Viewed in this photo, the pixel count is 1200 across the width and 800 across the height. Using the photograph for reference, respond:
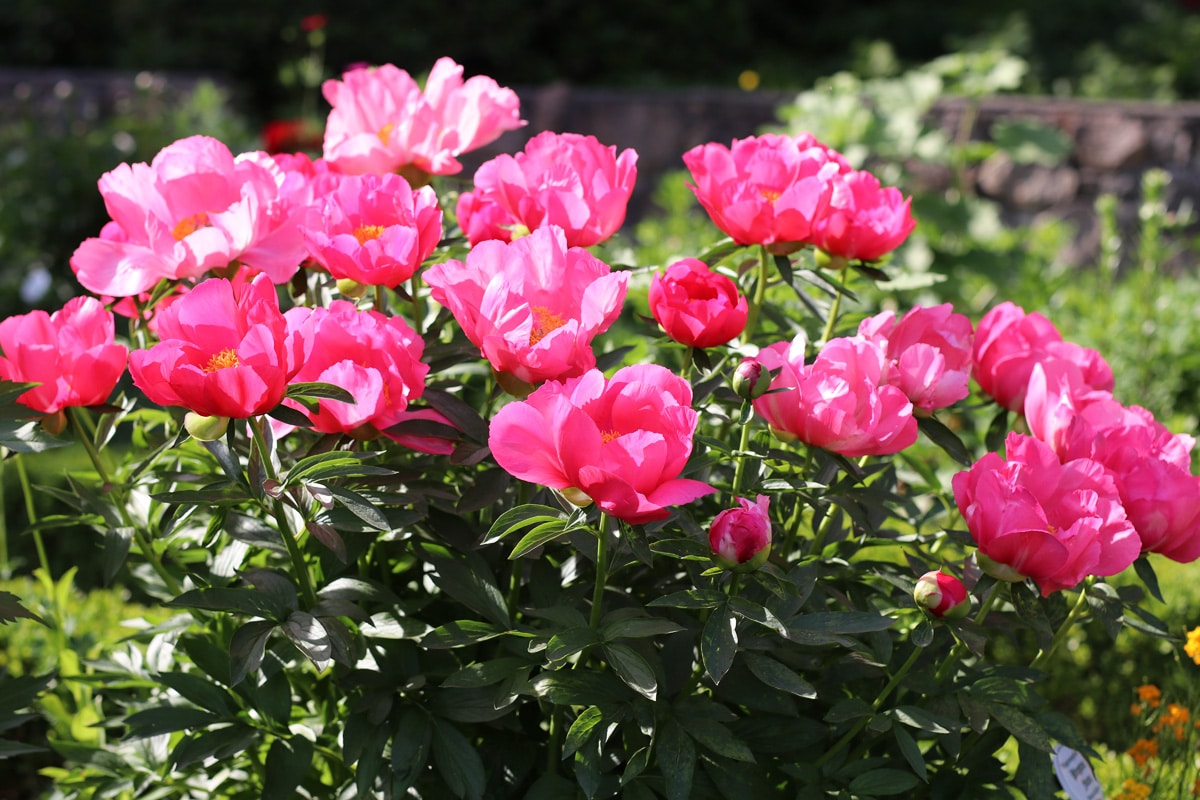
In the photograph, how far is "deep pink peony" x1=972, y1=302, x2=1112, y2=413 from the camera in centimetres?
136

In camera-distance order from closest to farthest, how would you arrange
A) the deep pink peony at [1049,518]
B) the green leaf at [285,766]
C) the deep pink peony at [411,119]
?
1. the deep pink peony at [1049,518]
2. the green leaf at [285,766]
3. the deep pink peony at [411,119]

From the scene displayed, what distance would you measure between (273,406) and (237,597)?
243mm

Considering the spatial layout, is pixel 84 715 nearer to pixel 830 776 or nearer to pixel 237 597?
pixel 237 597

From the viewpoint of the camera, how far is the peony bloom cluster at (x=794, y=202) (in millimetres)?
1288

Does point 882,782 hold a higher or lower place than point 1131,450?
lower

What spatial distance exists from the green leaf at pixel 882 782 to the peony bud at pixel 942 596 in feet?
0.63

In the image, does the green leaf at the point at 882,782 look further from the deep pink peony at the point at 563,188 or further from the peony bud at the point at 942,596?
the deep pink peony at the point at 563,188

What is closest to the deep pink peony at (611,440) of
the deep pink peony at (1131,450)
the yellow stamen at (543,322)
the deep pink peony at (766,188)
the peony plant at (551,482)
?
the peony plant at (551,482)

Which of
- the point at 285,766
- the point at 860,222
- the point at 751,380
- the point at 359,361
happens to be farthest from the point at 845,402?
the point at 285,766

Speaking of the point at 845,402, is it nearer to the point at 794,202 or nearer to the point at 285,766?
the point at 794,202

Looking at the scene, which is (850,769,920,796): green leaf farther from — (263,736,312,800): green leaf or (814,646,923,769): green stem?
(263,736,312,800): green leaf

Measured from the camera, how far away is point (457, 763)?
47.7 inches

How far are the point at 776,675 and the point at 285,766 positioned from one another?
0.55m

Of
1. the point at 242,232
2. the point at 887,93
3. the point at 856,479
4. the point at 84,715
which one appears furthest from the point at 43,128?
the point at 856,479
